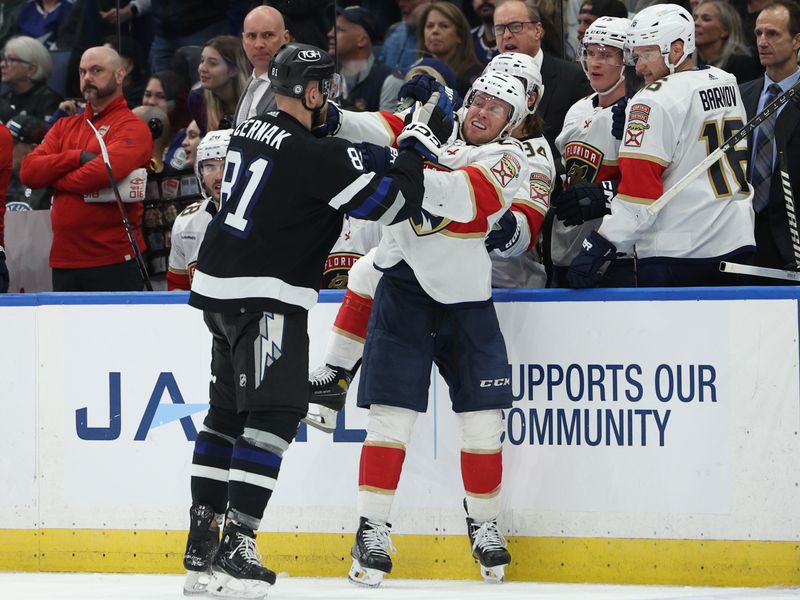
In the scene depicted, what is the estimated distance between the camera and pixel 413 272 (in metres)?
4.19

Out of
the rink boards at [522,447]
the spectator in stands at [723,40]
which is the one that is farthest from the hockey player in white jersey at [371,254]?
the spectator in stands at [723,40]

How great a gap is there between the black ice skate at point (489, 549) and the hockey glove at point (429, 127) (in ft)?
3.70

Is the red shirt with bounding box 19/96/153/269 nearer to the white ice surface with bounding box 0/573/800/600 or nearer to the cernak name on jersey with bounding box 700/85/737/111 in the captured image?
the white ice surface with bounding box 0/573/800/600

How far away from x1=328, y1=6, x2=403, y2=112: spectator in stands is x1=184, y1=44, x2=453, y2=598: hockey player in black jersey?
2044 mm

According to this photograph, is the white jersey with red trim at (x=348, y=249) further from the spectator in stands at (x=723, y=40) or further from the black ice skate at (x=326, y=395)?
the spectator in stands at (x=723, y=40)

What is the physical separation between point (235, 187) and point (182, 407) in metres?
0.95

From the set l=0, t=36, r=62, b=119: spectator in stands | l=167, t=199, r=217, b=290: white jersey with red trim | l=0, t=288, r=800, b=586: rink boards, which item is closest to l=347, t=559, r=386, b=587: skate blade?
l=0, t=288, r=800, b=586: rink boards

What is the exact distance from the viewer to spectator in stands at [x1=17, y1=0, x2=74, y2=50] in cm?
694

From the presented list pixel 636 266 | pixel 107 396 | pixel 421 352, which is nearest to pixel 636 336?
pixel 636 266

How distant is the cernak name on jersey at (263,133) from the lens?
376 cm

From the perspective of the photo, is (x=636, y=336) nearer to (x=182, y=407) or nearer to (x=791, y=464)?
(x=791, y=464)

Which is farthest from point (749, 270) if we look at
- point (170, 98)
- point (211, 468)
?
point (170, 98)

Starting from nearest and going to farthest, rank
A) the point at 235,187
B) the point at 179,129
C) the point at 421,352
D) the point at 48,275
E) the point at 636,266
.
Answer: the point at 235,187, the point at 421,352, the point at 636,266, the point at 48,275, the point at 179,129

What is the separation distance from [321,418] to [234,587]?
64cm
